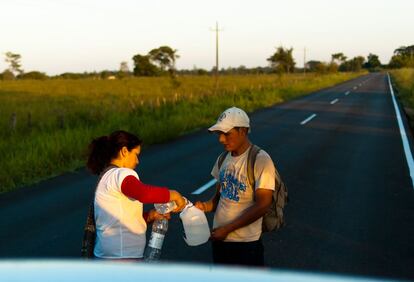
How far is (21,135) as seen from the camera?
1330 centimetres

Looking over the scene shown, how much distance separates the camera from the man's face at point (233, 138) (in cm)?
328

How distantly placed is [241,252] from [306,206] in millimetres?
4073

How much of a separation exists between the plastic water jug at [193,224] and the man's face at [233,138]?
0.44 m

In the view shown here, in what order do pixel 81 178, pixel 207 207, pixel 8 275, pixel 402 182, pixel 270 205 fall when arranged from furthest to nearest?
pixel 81 178
pixel 402 182
pixel 207 207
pixel 270 205
pixel 8 275

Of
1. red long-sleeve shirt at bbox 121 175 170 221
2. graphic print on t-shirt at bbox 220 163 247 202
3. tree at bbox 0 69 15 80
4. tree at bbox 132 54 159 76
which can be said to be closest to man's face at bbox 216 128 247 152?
graphic print on t-shirt at bbox 220 163 247 202

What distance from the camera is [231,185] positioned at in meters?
3.35

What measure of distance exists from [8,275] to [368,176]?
8332 mm

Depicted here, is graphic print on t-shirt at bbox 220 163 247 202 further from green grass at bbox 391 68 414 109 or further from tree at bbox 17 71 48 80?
tree at bbox 17 71 48 80

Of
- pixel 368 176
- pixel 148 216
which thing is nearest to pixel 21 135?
pixel 368 176

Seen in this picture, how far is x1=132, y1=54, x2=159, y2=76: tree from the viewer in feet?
356

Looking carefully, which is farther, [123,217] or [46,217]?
[46,217]

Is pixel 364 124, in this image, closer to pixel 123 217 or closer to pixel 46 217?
pixel 46 217

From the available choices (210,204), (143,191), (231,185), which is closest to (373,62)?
(210,204)

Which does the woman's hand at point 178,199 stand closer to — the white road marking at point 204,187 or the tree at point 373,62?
the white road marking at point 204,187
